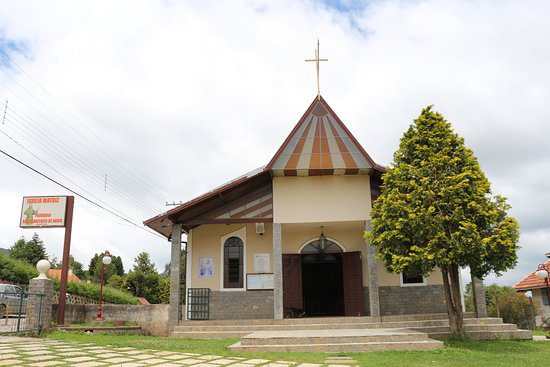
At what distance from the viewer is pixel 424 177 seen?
10797 mm

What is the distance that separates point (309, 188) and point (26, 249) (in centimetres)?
4168

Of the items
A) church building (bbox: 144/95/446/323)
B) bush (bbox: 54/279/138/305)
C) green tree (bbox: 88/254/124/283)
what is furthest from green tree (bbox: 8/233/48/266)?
church building (bbox: 144/95/446/323)

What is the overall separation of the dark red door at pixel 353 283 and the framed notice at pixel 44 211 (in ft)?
31.9

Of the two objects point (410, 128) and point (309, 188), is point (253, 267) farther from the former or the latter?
point (410, 128)

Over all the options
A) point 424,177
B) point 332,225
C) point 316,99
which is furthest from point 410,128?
point 332,225

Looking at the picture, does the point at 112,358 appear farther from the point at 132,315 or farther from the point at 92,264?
the point at 92,264

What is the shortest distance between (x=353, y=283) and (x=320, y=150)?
4.63m

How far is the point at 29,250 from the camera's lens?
151ft

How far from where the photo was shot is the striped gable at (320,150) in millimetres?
13953

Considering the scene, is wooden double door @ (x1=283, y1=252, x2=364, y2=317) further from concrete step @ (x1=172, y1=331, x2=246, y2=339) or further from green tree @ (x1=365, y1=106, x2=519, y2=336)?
green tree @ (x1=365, y1=106, x2=519, y2=336)

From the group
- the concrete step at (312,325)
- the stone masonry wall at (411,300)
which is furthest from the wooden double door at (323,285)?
the concrete step at (312,325)

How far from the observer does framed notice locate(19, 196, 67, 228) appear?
1552cm

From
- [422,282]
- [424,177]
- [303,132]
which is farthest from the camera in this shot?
[422,282]

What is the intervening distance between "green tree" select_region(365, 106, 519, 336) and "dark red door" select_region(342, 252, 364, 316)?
159 inches
